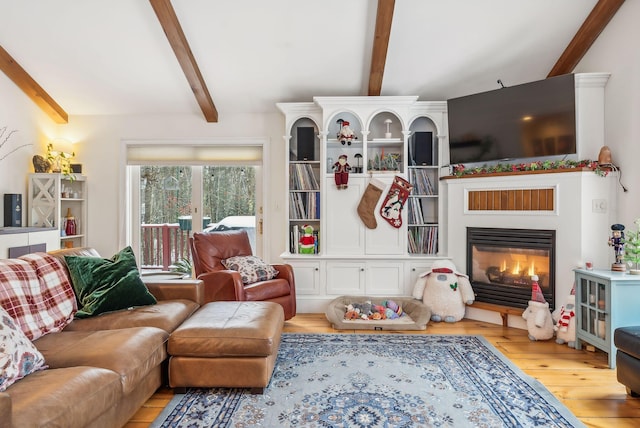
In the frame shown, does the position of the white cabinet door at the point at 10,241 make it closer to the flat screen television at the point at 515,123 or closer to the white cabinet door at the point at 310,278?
the white cabinet door at the point at 310,278

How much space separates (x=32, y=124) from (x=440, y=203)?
4.53 m

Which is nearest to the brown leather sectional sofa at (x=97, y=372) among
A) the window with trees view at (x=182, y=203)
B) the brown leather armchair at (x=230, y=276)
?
the brown leather armchair at (x=230, y=276)

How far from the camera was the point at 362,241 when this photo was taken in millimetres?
4371

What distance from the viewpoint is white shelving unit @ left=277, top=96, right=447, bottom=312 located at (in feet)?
14.2

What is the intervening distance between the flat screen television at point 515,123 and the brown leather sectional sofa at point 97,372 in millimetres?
3082

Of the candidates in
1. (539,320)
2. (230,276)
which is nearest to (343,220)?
(230,276)

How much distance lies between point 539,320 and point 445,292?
33.3 inches

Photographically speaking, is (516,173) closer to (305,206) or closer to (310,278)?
(305,206)

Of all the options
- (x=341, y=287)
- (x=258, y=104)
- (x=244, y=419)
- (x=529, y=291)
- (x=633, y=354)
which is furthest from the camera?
(x=258, y=104)

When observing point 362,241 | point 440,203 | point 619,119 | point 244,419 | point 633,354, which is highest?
point 619,119

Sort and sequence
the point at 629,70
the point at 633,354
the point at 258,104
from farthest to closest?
the point at 258,104, the point at 629,70, the point at 633,354

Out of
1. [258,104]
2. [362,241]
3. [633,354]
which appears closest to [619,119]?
[633,354]

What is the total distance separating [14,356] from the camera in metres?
1.66

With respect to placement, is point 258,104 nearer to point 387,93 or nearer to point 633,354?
point 387,93
